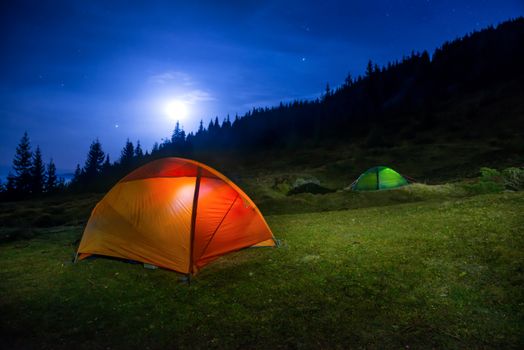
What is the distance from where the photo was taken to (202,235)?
23.9ft

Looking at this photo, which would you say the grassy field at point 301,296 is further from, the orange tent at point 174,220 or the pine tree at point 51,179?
the pine tree at point 51,179

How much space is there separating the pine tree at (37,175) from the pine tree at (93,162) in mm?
12775

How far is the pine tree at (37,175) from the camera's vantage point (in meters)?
78.1

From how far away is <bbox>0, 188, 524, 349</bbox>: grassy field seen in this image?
4.45m

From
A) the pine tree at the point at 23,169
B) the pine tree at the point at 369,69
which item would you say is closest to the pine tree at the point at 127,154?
the pine tree at the point at 23,169

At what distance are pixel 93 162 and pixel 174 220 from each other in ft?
326

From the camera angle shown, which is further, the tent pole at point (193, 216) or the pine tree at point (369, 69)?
the pine tree at point (369, 69)

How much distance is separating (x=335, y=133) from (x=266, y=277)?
8592 cm

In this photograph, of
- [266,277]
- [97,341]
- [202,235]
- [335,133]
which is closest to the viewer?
[97,341]

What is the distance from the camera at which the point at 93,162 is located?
307 ft

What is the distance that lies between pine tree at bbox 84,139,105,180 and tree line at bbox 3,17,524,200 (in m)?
0.26

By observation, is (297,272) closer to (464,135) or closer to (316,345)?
(316,345)

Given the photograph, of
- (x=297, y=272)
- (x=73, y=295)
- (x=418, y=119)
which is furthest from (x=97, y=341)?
(x=418, y=119)

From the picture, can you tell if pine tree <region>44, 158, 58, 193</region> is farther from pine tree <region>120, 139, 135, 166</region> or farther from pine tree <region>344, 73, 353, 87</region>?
pine tree <region>344, 73, 353, 87</region>
